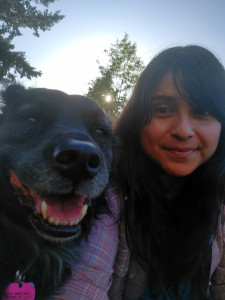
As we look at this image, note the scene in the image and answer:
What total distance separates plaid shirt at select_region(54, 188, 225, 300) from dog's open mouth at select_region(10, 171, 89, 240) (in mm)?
435

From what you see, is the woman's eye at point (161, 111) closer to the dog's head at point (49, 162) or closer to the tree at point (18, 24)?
the dog's head at point (49, 162)

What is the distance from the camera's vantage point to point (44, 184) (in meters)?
2.09

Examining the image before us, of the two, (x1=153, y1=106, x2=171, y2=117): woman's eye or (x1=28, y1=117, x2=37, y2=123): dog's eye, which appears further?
(x1=153, y1=106, x2=171, y2=117): woman's eye

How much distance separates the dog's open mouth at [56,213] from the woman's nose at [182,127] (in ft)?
3.14

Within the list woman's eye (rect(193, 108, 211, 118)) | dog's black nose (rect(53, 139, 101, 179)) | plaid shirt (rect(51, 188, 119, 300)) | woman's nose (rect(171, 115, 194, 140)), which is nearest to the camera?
dog's black nose (rect(53, 139, 101, 179))

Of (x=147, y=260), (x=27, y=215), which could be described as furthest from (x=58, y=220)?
(x=147, y=260)

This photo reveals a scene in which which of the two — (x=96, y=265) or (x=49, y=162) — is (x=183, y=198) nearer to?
(x=96, y=265)

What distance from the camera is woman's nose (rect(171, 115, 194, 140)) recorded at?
2502 mm

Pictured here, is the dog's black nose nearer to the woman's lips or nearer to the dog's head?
the dog's head

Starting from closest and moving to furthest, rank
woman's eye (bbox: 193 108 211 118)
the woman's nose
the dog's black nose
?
the dog's black nose
the woman's nose
woman's eye (bbox: 193 108 211 118)

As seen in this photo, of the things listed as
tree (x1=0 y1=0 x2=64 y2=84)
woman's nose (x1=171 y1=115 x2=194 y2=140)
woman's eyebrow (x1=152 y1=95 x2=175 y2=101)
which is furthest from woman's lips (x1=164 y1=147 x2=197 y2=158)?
tree (x1=0 y1=0 x2=64 y2=84)

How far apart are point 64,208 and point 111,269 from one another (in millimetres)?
736

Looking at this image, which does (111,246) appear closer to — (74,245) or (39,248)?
(74,245)

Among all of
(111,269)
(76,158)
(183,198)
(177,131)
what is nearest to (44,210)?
(76,158)
